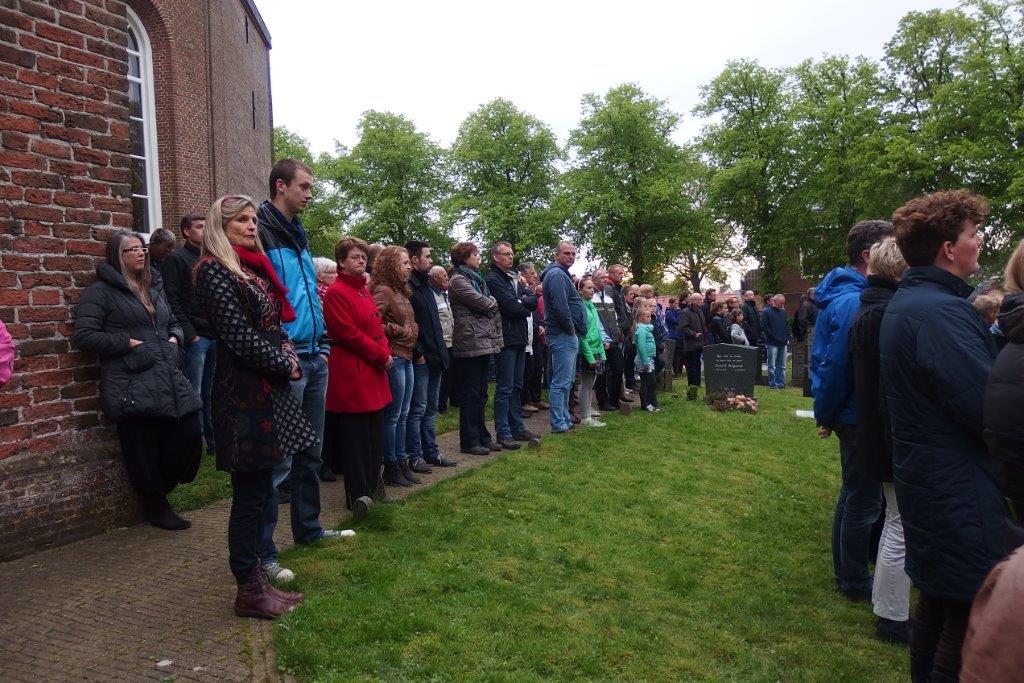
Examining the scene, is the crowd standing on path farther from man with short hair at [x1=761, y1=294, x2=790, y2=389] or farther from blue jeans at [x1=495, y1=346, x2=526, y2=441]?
man with short hair at [x1=761, y1=294, x2=790, y2=389]

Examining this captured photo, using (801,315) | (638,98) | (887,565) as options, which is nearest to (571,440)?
(887,565)

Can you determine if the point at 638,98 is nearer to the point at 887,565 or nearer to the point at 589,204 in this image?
the point at 589,204

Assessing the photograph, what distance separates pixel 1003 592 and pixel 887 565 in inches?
135

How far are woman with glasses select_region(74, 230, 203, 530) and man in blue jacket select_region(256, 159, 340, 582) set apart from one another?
101cm

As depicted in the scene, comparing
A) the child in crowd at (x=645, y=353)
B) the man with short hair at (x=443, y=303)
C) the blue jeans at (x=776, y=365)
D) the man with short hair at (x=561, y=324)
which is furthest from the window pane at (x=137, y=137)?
the blue jeans at (x=776, y=365)

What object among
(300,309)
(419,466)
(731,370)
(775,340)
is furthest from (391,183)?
(300,309)

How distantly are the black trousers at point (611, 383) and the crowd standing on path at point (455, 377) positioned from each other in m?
2.78

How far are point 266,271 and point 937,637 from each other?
148 inches

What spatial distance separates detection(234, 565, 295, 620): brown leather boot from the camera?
12.3 ft

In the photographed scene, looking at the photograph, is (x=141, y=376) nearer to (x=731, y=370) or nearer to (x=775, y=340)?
(x=731, y=370)

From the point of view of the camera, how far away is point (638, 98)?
132 feet

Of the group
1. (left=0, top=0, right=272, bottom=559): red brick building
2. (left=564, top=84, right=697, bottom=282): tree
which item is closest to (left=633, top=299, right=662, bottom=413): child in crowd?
(left=0, top=0, right=272, bottom=559): red brick building

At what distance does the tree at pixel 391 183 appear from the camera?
46531mm

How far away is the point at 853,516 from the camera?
4645 mm
